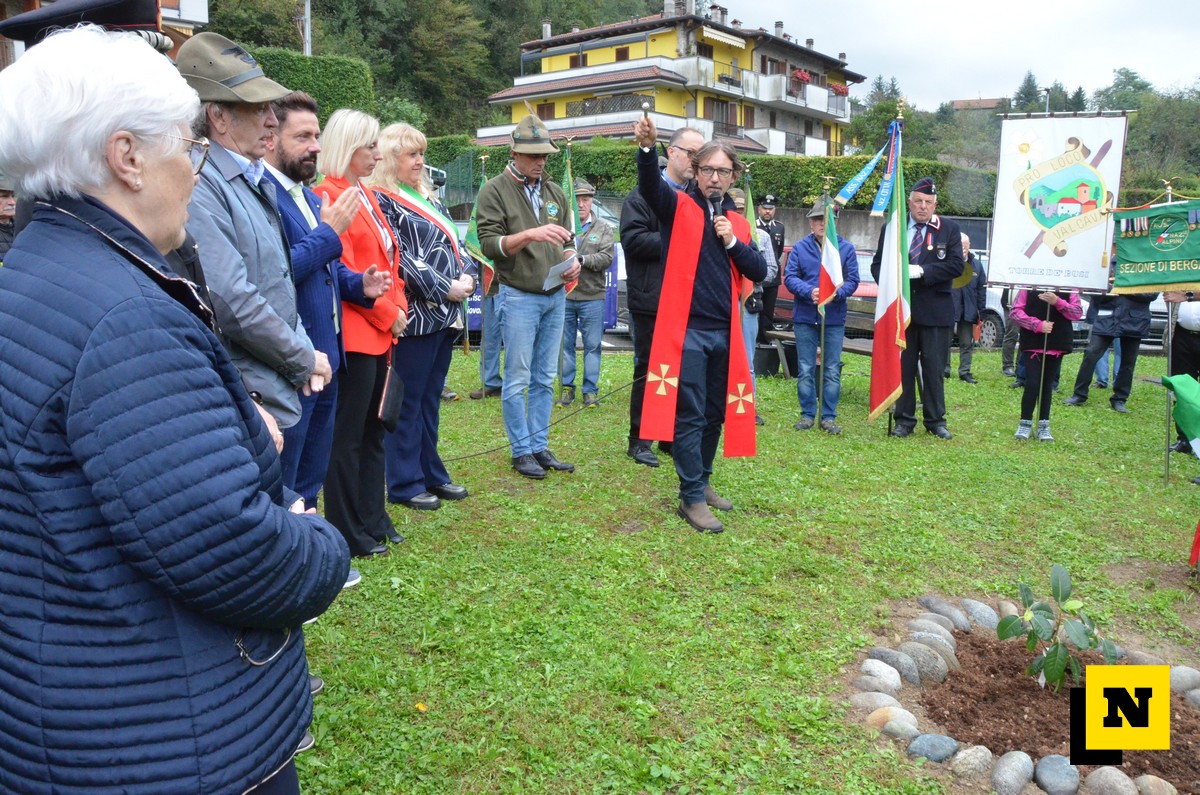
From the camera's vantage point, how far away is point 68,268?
4.72 feet

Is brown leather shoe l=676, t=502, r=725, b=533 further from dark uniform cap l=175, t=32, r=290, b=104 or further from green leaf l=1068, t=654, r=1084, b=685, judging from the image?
dark uniform cap l=175, t=32, r=290, b=104

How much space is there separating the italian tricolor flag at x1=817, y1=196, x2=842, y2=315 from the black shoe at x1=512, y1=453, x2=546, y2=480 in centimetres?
368

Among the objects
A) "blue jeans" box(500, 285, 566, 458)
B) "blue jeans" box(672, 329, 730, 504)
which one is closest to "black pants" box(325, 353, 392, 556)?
"blue jeans" box(500, 285, 566, 458)

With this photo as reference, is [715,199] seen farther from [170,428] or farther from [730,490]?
[170,428]

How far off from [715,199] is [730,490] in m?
2.06

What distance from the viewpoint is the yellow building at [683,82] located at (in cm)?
4528

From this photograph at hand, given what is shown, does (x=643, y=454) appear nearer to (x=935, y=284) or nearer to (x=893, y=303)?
(x=893, y=303)

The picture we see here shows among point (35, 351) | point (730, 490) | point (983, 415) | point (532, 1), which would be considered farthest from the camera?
point (532, 1)

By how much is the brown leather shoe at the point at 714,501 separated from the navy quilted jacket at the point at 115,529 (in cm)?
447

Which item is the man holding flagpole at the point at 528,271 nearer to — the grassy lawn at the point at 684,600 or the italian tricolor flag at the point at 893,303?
the grassy lawn at the point at 684,600

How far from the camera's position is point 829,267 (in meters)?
8.65

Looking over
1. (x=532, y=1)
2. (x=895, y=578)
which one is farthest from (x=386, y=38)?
(x=895, y=578)

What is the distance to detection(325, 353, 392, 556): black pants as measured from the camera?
448cm

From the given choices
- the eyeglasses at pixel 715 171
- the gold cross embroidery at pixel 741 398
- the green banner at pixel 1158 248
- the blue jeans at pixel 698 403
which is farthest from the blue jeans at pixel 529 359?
the green banner at pixel 1158 248
